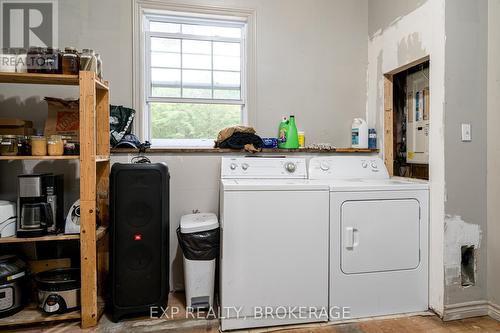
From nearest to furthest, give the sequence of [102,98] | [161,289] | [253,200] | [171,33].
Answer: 1. [253,200]
2. [161,289]
3. [102,98]
4. [171,33]

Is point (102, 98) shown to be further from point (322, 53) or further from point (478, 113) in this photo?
point (478, 113)

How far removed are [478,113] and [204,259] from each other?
2.05 metres

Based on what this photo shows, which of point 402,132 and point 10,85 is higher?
point 10,85

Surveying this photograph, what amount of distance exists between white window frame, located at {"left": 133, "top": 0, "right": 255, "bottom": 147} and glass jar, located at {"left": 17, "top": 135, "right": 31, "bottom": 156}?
2.40 ft

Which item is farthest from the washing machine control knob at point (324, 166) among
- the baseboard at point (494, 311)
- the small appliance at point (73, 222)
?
the small appliance at point (73, 222)

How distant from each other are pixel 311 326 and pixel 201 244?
864 mm

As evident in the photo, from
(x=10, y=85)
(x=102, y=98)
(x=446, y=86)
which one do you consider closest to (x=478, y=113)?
(x=446, y=86)

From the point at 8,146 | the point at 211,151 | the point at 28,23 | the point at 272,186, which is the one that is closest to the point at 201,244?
the point at 272,186

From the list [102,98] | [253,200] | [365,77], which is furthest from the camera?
[365,77]

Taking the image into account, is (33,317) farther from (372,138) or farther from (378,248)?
(372,138)

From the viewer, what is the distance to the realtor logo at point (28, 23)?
2281 mm

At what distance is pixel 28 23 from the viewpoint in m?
2.32

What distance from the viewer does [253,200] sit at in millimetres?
1837

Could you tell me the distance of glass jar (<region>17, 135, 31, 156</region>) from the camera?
187cm
